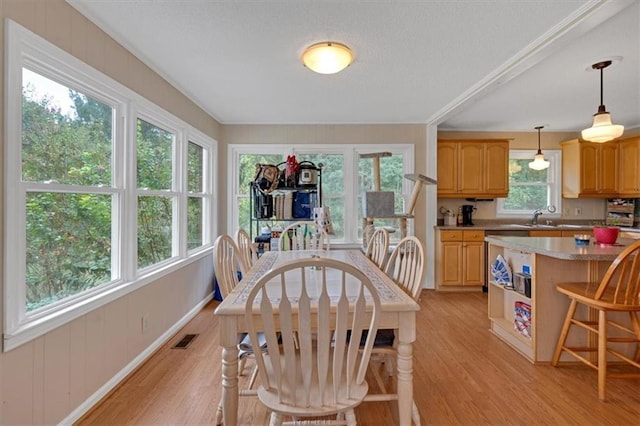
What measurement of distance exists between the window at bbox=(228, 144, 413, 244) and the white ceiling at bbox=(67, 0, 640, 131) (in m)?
0.68

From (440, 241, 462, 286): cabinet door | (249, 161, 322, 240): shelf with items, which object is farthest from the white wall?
(440, 241, 462, 286): cabinet door

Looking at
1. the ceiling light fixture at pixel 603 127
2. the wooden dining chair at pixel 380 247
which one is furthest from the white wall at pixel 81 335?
the ceiling light fixture at pixel 603 127

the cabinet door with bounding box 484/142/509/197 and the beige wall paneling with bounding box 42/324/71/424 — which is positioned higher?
the cabinet door with bounding box 484/142/509/197

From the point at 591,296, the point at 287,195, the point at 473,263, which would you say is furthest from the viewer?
the point at 473,263

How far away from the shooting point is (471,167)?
15.4ft

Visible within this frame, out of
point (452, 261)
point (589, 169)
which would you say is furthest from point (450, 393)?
point (589, 169)

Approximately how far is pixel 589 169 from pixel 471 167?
1854 mm

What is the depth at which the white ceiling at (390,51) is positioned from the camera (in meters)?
1.91

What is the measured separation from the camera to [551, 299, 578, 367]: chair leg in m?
2.26

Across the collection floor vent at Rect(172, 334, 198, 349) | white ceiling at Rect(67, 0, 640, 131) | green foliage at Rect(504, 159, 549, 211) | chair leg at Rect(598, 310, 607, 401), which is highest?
white ceiling at Rect(67, 0, 640, 131)

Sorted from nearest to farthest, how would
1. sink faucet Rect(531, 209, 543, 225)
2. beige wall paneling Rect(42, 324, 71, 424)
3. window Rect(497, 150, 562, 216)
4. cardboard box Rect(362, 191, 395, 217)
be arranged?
beige wall paneling Rect(42, 324, 71, 424)
cardboard box Rect(362, 191, 395, 217)
sink faucet Rect(531, 209, 543, 225)
window Rect(497, 150, 562, 216)

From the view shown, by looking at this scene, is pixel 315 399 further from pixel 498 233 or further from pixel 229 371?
pixel 498 233

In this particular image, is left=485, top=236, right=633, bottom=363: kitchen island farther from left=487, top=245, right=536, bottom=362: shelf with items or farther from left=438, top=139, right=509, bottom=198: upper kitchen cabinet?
left=438, top=139, right=509, bottom=198: upper kitchen cabinet

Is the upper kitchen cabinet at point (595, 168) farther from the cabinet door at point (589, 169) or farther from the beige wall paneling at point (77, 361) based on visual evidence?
the beige wall paneling at point (77, 361)
